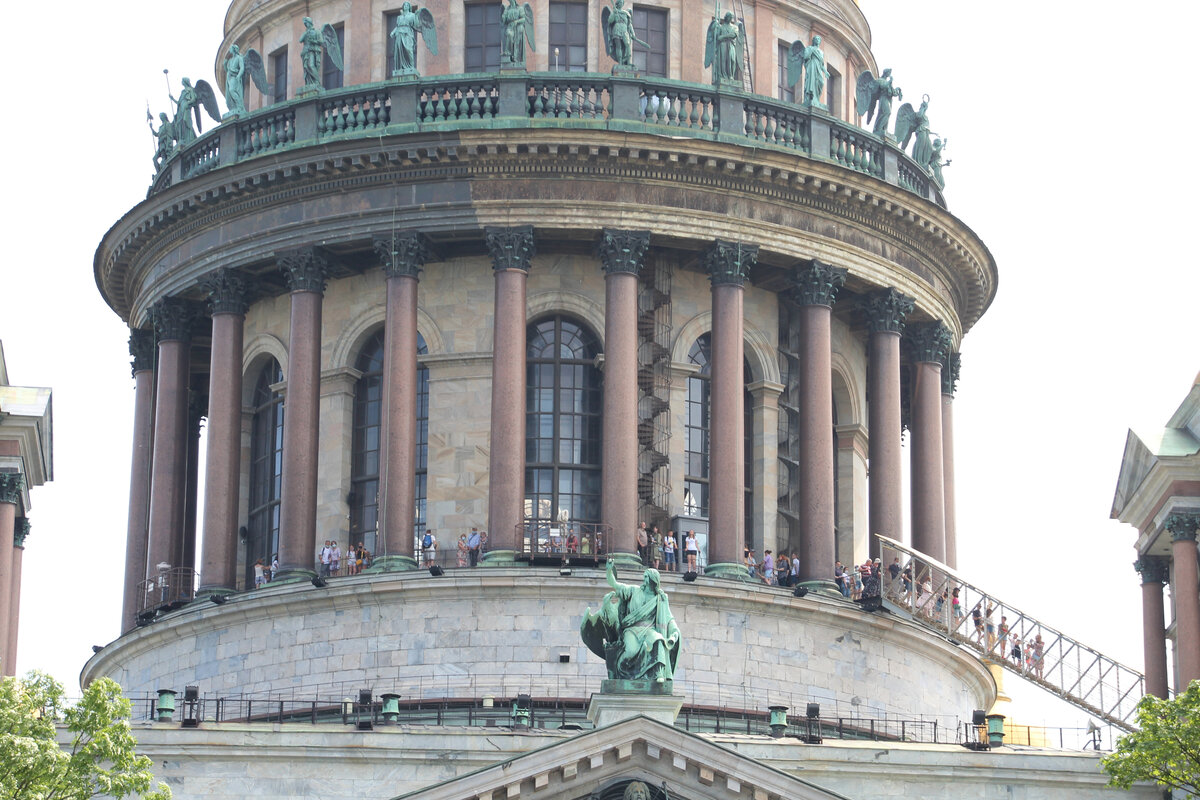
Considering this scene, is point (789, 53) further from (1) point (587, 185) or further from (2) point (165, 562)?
(2) point (165, 562)

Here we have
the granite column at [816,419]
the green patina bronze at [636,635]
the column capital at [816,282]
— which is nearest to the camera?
the green patina bronze at [636,635]

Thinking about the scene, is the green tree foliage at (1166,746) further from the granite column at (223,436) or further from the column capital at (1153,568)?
the granite column at (223,436)

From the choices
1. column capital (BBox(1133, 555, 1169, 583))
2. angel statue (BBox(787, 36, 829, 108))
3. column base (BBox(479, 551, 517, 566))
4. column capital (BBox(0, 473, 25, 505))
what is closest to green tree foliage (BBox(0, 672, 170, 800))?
column capital (BBox(0, 473, 25, 505))

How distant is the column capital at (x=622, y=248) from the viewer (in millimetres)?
63188

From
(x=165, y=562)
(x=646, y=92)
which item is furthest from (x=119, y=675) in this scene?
(x=646, y=92)

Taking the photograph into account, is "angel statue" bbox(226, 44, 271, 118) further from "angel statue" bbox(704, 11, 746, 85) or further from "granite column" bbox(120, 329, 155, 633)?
"angel statue" bbox(704, 11, 746, 85)

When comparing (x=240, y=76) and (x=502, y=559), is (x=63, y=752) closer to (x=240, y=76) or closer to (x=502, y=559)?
(x=502, y=559)

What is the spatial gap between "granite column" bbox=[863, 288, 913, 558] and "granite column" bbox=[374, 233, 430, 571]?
10282 millimetres

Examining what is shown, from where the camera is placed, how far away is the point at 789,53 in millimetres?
68500

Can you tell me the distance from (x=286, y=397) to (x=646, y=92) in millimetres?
9988

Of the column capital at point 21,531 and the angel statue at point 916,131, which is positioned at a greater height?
the angel statue at point 916,131

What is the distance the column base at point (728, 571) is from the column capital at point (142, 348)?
51.6 feet

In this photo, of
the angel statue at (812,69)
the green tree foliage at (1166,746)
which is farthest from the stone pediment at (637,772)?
the angel statue at (812,69)

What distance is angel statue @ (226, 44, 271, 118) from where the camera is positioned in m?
67.2
